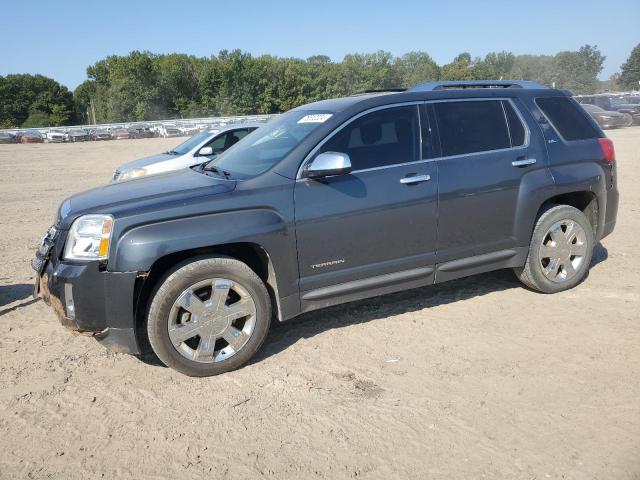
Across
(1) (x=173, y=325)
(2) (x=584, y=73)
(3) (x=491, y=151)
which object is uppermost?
(2) (x=584, y=73)

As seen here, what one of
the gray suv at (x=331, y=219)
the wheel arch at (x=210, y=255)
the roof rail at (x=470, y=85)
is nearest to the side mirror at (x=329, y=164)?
the gray suv at (x=331, y=219)

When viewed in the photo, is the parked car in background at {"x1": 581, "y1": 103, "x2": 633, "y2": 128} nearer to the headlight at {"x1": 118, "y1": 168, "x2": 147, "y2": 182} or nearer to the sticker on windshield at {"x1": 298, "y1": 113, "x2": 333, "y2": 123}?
the headlight at {"x1": 118, "y1": 168, "x2": 147, "y2": 182}

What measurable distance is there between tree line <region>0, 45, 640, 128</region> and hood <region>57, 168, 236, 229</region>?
80.2m

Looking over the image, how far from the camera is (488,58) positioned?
14225cm

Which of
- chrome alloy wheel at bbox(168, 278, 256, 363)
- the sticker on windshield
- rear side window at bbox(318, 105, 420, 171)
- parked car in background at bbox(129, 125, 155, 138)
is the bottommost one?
chrome alloy wheel at bbox(168, 278, 256, 363)

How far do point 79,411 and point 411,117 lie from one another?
3.27m

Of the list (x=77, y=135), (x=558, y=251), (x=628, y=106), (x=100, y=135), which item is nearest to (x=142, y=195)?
(x=558, y=251)

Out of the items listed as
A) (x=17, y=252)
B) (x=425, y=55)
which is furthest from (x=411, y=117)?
(x=425, y=55)

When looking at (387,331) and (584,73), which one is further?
(584,73)

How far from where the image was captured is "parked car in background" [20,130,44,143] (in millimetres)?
46688

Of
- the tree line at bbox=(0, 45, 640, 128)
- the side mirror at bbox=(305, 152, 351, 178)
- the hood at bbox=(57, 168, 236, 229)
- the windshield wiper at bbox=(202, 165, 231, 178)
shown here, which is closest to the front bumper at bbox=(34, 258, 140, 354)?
the hood at bbox=(57, 168, 236, 229)

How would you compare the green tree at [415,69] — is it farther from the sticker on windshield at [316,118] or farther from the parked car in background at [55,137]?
the sticker on windshield at [316,118]

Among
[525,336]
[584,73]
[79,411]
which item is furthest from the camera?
[584,73]

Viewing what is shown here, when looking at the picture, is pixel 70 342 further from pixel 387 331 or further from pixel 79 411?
pixel 387 331
